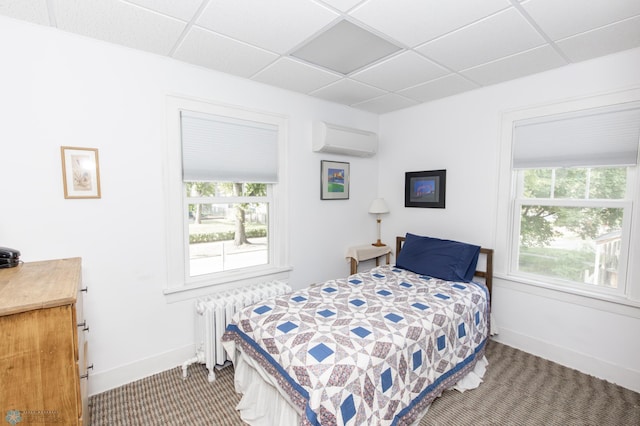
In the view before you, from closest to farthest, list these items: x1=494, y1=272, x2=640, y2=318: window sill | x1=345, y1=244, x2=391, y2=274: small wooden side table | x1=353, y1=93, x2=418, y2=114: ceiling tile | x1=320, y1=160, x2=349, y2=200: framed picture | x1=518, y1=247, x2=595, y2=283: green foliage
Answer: x1=494, y1=272, x2=640, y2=318: window sill
x1=518, y1=247, x2=595, y2=283: green foliage
x1=353, y1=93, x2=418, y2=114: ceiling tile
x1=320, y1=160, x2=349, y2=200: framed picture
x1=345, y1=244, x2=391, y2=274: small wooden side table

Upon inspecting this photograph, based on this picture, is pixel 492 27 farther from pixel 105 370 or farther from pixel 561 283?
pixel 105 370

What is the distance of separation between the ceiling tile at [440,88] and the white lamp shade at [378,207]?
1.26 m

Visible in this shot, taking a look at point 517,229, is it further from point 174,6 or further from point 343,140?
point 174,6

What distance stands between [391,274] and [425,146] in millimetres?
1549

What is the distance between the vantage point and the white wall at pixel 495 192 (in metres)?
2.37

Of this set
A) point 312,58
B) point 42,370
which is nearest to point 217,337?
point 42,370

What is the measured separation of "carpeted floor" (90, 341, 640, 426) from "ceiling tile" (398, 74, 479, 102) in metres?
2.57

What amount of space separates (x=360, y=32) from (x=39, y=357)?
7.85 feet

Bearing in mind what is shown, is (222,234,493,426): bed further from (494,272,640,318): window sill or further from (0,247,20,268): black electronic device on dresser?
(0,247,20,268): black electronic device on dresser

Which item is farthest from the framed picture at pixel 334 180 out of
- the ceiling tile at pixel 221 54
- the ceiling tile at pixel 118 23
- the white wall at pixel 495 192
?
the ceiling tile at pixel 118 23

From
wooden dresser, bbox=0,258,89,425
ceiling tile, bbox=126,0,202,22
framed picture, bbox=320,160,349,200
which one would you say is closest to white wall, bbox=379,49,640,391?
framed picture, bbox=320,160,349,200

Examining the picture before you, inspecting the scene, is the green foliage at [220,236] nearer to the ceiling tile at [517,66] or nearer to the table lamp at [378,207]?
the table lamp at [378,207]

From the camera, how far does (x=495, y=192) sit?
2.99 metres

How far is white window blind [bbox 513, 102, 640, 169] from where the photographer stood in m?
2.30
